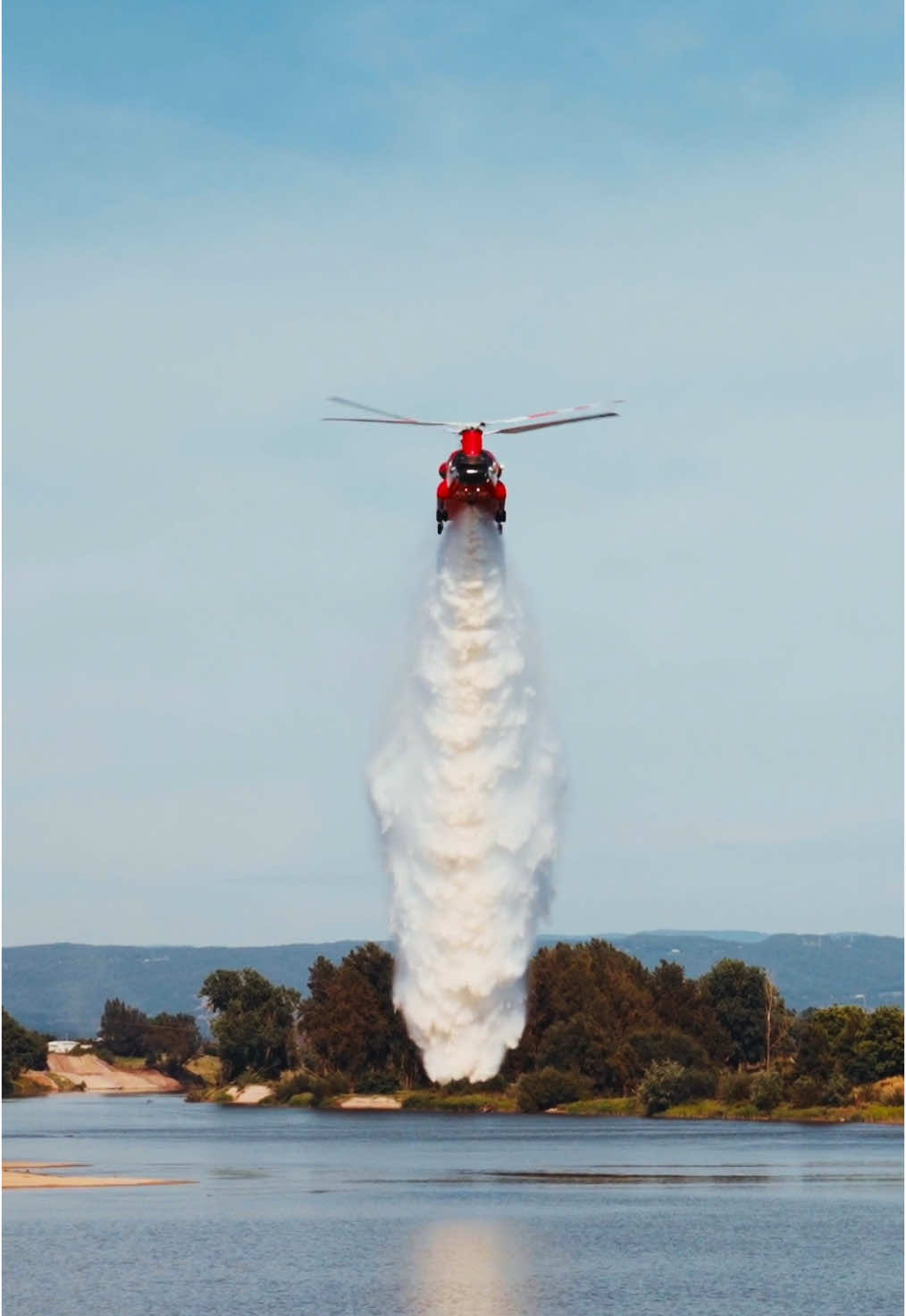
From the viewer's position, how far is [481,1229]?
76875mm

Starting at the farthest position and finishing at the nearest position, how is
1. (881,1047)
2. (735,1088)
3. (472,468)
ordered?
(735,1088)
(881,1047)
(472,468)

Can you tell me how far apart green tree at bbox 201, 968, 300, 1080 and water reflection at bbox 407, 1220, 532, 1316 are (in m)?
96.1

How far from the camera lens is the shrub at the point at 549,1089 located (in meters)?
141

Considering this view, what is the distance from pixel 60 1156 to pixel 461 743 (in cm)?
5399

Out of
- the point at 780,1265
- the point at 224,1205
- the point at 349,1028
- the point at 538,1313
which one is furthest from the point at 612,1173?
the point at 349,1028

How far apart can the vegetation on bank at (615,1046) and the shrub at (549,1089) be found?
8cm

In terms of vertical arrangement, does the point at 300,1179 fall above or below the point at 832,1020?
below

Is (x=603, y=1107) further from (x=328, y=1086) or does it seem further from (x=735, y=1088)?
(x=328, y=1086)

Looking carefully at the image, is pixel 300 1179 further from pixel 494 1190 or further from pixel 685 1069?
pixel 685 1069

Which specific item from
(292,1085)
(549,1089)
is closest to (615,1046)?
(549,1089)

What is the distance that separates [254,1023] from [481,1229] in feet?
328

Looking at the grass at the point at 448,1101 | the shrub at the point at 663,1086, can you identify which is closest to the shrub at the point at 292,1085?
the grass at the point at 448,1101

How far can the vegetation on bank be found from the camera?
12544 cm

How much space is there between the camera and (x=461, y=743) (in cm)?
7281
